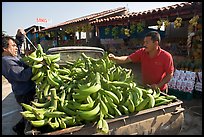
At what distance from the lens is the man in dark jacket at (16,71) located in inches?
127

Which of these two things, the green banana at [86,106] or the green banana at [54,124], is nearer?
the green banana at [54,124]

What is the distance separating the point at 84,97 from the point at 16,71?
5.34 ft

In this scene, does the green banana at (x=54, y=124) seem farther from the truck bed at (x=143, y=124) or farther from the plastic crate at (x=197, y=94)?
the plastic crate at (x=197, y=94)

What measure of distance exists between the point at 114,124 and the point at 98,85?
49 centimetres

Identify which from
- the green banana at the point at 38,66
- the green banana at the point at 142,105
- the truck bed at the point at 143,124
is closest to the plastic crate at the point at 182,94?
the truck bed at the point at 143,124

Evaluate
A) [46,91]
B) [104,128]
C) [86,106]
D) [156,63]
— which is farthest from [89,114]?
[156,63]

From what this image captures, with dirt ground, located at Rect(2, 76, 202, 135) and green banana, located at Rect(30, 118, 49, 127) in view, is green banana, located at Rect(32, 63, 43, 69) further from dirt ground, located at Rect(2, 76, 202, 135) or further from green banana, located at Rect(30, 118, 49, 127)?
dirt ground, located at Rect(2, 76, 202, 135)

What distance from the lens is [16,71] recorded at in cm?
323

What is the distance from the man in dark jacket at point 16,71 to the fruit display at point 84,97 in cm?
48

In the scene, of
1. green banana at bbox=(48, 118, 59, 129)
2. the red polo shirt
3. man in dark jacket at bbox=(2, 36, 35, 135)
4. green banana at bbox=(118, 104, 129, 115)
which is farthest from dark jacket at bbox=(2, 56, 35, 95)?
the red polo shirt

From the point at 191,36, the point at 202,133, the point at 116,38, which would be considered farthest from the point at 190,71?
the point at 116,38

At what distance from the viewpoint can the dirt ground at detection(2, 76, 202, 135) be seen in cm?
441

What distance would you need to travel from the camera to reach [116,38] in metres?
12.7

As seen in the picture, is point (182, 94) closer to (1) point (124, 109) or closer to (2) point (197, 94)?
(2) point (197, 94)
